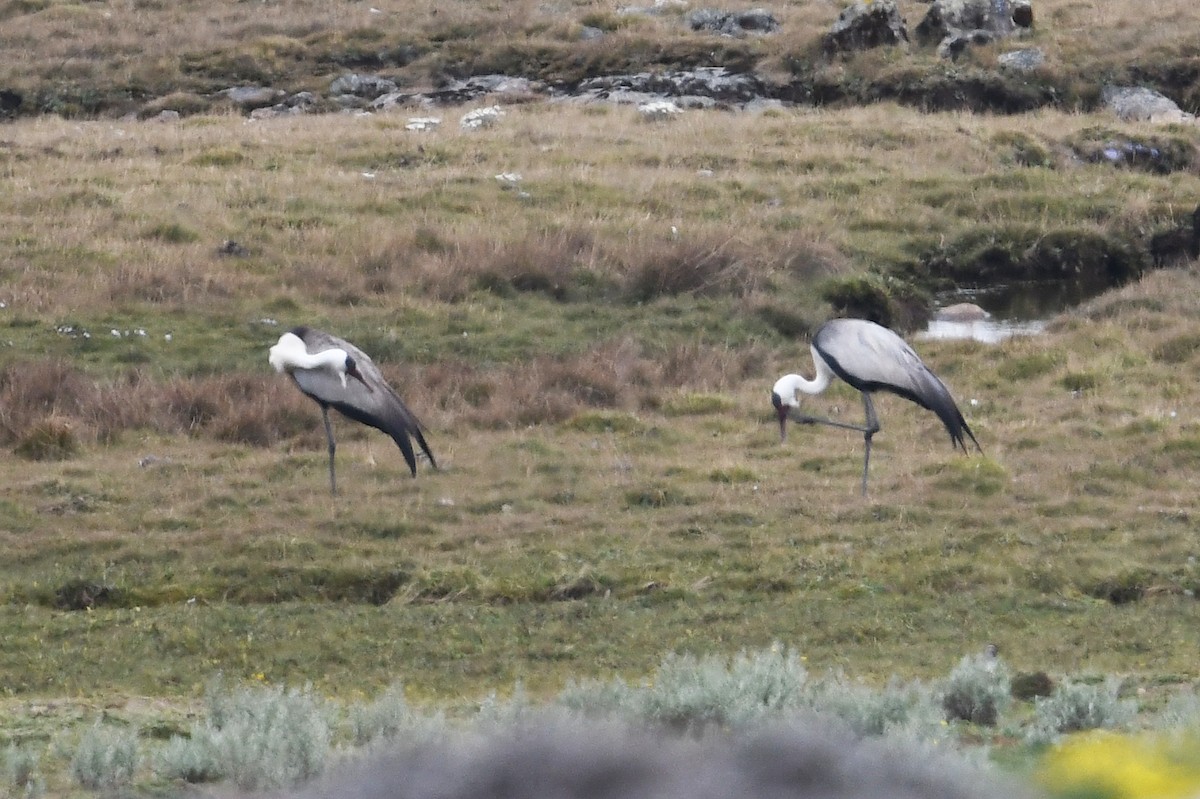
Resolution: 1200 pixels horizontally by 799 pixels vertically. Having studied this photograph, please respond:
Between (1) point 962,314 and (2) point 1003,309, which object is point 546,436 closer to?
(1) point 962,314

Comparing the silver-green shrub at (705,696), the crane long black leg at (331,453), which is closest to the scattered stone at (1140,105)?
the crane long black leg at (331,453)

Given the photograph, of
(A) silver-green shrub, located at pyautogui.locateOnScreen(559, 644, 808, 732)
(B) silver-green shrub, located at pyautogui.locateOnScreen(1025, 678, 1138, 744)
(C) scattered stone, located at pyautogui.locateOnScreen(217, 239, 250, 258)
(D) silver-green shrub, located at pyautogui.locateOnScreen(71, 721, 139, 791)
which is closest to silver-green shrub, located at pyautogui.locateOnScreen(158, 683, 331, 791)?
(D) silver-green shrub, located at pyautogui.locateOnScreen(71, 721, 139, 791)

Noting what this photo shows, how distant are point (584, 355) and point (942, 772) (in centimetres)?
1203

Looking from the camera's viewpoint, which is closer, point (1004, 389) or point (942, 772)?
point (942, 772)

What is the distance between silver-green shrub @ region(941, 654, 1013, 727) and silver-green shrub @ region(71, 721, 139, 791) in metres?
3.57

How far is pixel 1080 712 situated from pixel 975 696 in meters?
0.52

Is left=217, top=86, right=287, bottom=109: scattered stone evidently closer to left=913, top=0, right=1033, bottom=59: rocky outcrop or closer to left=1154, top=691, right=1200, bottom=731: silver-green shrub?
left=913, top=0, right=1033, bottom=59: rocky outcrop

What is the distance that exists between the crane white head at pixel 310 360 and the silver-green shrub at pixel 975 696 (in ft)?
20.9

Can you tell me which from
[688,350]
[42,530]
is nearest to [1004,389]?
[688,350]

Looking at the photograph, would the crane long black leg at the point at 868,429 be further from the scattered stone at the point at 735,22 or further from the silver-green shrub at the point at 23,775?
the scattered stone at the point at 735,22

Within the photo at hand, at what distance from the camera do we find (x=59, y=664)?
29.6ft

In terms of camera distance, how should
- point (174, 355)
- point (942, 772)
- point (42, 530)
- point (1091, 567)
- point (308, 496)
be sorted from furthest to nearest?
point (174, 355)
point (308, 496)
point (42, 530)
point (1091, 567)
point (942, 772)

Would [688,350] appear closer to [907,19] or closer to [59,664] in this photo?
[59,664]

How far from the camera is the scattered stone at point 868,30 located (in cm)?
3350
